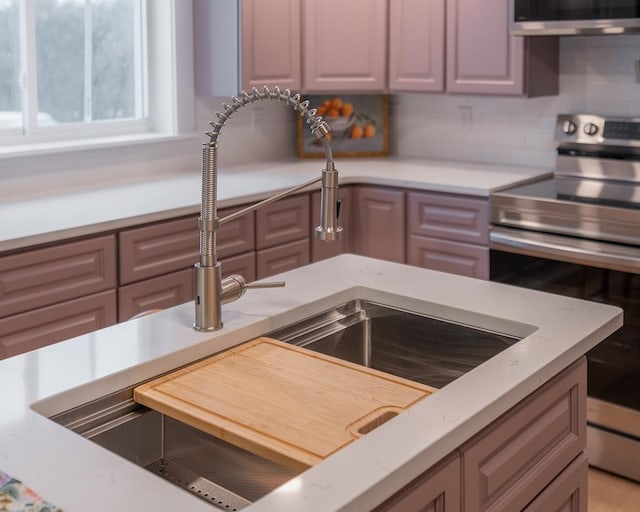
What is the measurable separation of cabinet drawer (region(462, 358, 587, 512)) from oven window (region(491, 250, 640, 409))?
1319mm

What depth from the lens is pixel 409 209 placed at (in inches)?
146

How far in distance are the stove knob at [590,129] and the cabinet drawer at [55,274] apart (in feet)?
6.76

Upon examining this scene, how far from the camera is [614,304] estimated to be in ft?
9.98

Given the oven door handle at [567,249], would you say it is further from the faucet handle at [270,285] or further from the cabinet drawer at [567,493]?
the faucet handle at [270,285]

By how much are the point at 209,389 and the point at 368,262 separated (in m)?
0.84

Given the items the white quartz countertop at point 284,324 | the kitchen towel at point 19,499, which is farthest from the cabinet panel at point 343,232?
the kitchen towel at point 19,499

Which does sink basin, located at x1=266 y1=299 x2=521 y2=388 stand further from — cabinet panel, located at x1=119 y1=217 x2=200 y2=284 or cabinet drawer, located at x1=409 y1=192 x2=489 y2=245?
cabinet drawer, located at x1=409 y1=192 x2=489 y2=245

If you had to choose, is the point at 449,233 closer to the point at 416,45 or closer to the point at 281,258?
the point at 281,258

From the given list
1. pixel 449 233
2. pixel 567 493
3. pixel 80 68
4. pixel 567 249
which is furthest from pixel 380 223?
pixel 567 493

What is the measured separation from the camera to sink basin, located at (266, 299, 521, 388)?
1845mm

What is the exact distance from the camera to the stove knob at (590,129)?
12.3ft

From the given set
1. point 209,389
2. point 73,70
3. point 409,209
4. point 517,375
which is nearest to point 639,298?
point 409,209

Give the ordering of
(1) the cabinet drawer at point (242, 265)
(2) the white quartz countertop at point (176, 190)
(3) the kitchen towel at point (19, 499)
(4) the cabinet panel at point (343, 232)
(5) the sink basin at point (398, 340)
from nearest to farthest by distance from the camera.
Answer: (3) the kitchen towel at point (19, 499) < (5) the sink basin at point (398, 340) < (2) the white quartz countertop at point (176, 190) < (1) the cabinet drawer at point (242, 265) < (4) the cabinet panel at point (343, 232)

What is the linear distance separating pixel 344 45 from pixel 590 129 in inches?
45.5
